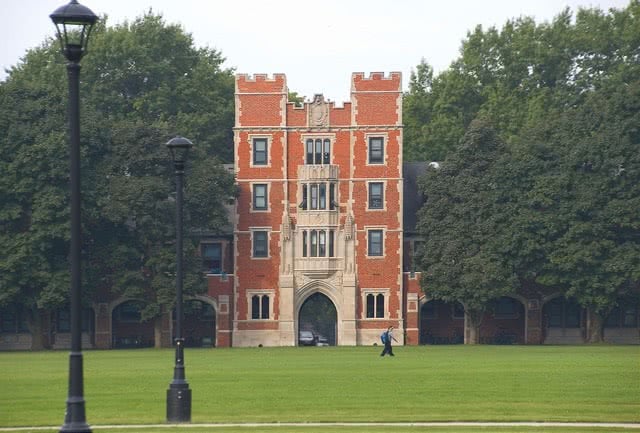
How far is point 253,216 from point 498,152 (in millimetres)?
15848

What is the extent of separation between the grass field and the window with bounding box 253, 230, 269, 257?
2976 cm

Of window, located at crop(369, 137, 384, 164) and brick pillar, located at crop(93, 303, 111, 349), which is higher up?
window, located at crop(369, 137, 384, 164)

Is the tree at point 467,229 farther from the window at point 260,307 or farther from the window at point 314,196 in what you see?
the window at point 260,307

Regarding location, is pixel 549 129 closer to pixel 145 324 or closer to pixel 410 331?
pixel 410 331

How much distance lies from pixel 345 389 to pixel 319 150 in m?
54.3

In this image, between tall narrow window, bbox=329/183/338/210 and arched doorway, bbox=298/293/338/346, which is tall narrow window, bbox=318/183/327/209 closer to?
tall narrow window, bbox=329/183/338/210

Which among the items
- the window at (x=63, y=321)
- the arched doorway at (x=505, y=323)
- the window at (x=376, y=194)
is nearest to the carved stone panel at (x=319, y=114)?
the window at (x=376, y=194)

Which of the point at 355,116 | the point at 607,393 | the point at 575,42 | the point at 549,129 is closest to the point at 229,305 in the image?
the point at 355,116

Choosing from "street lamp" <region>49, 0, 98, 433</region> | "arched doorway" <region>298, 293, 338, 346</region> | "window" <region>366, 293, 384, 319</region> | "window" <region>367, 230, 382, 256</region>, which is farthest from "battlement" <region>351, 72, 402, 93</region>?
"street lamp" <region>49, 0, 98, 433</region>

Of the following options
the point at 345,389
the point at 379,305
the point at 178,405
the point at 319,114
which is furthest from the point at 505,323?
the point at 178,405

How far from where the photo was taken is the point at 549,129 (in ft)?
310

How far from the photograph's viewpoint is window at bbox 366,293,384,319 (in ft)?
321

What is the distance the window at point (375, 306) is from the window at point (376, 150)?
8.37 m

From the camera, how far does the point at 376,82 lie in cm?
9812
